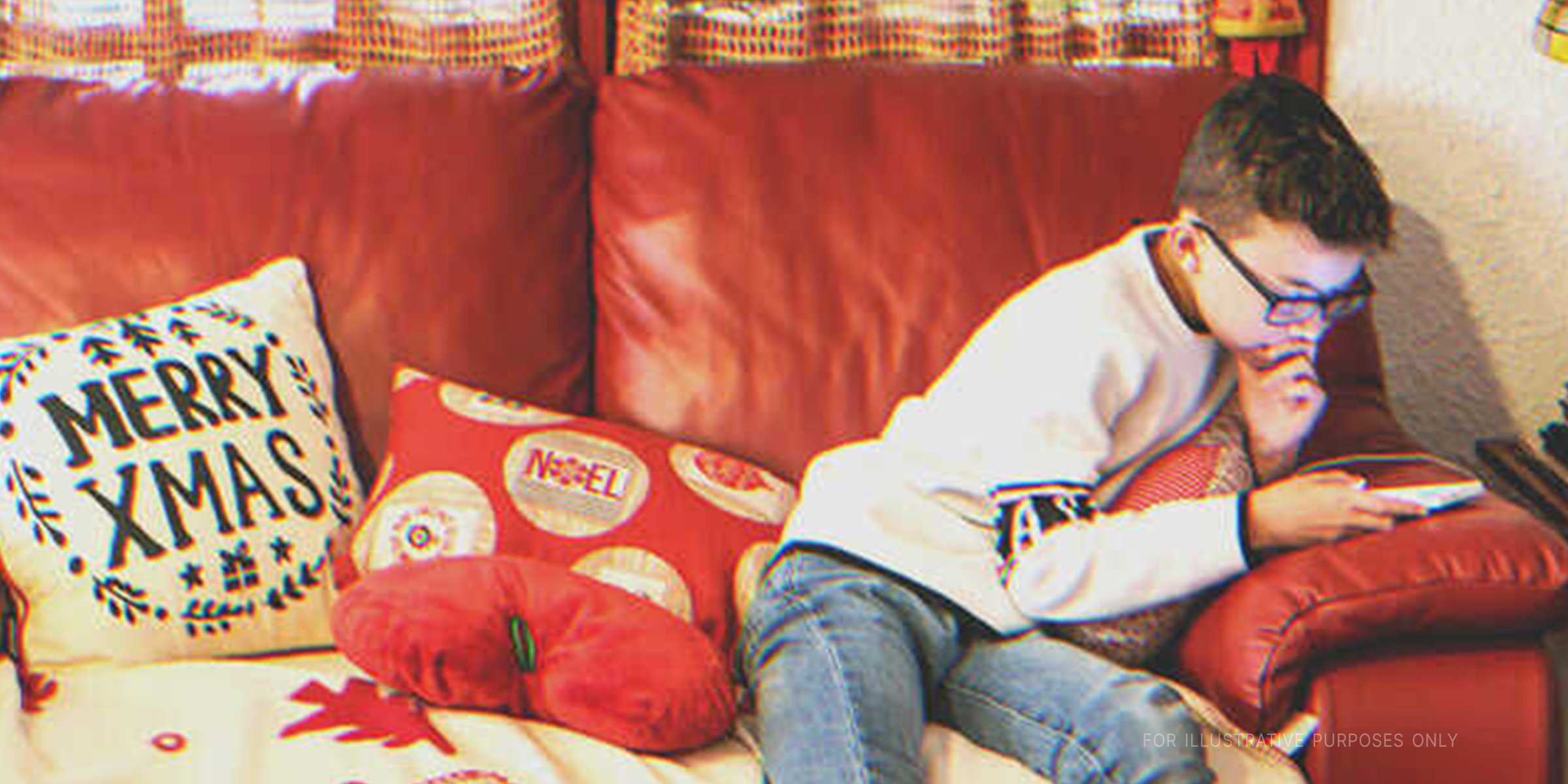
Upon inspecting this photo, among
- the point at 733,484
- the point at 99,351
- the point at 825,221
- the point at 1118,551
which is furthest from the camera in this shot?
the point at 825,221

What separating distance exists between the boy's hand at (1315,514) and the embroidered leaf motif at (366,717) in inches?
28.4

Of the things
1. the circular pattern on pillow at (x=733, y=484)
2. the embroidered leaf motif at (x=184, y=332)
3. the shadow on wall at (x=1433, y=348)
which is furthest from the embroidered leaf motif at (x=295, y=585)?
the shadow on wall at (x=1433, y=348)

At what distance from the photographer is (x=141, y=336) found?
130 cm

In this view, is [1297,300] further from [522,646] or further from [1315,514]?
[522,646]

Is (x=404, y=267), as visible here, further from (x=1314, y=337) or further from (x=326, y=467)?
(x=1314, y=337)

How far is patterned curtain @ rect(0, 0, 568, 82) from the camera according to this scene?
1688 millimetres

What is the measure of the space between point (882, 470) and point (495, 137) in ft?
2.02

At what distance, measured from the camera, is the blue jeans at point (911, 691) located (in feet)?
3.36

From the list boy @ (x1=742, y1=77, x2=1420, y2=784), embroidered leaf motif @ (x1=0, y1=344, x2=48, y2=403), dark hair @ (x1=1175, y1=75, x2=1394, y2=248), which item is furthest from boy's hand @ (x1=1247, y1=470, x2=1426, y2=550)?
embroidered leaf motif @ (x1=0, y1=344, x2=48, y2=403)

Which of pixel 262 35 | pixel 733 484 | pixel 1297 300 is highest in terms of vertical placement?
pixel 262 35

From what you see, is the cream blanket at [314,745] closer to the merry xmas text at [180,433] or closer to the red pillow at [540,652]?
the red pillow at [540,652]

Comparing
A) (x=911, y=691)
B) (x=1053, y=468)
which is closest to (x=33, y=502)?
(x=911, y=691)

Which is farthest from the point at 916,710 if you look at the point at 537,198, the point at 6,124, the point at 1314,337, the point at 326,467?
the point at 6,124

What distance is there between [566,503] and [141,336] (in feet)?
1.48
